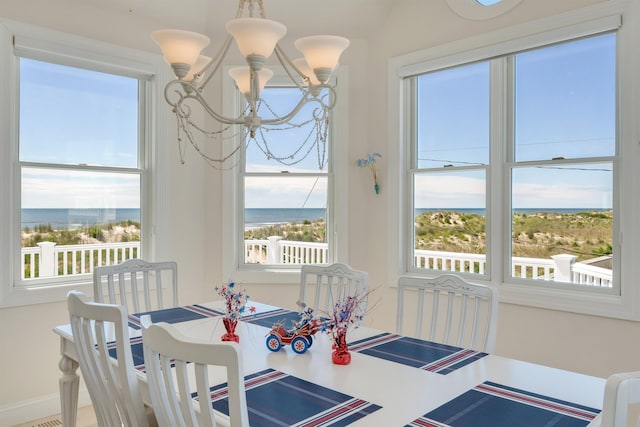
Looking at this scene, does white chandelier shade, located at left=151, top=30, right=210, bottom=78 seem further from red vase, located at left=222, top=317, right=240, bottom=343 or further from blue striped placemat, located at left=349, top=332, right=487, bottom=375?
blue striped placemat, located at left=349, top=332, right=487, bottom=375

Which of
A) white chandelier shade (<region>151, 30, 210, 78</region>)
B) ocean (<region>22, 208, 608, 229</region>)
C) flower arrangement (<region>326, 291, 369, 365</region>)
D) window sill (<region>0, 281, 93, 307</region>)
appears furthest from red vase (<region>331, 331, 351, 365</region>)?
A: window sill (<region>0, 281, 93, 307</region>)

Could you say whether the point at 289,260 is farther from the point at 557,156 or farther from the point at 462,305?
Result: the point at 557,156

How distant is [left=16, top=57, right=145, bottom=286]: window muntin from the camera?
3.14m

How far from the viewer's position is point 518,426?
1.26 meters

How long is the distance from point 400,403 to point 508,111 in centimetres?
234

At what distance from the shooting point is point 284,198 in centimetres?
397

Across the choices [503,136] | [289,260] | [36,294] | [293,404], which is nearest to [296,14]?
[503,136]

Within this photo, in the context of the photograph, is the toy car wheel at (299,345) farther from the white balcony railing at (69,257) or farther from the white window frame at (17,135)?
the white balcony railing at (69,257)

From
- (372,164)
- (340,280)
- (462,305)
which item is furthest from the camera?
(372,164)

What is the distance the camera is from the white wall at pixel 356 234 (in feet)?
9.07

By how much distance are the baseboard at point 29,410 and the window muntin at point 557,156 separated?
297cm

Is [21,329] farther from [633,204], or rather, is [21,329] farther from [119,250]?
[633,204]

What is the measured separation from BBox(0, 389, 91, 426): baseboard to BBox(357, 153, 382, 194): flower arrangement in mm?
2635

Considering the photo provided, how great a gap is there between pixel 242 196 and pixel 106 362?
246 cm
